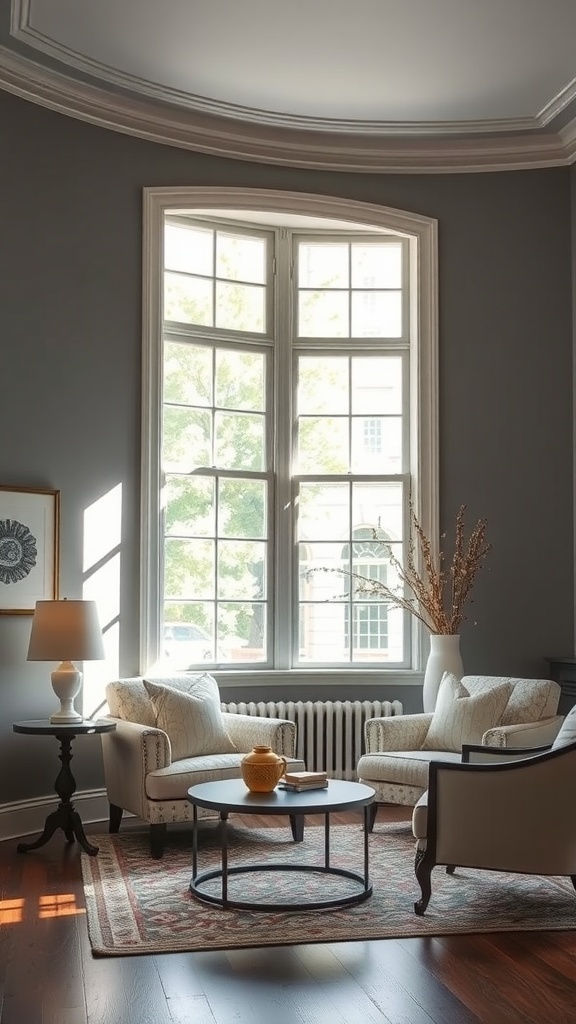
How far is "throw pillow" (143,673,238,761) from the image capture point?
5828 millimetres

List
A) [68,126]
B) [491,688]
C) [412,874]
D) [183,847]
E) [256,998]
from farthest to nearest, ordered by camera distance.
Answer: [68,126] → [491,688] → [183,847] → [412,874] → [256,998]

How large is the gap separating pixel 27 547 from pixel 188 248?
234cm

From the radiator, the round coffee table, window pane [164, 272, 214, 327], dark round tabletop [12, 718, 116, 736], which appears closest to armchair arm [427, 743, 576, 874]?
the round coffee table

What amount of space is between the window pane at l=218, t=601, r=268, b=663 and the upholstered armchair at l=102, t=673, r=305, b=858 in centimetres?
80

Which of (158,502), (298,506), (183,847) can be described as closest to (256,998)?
(183,847)

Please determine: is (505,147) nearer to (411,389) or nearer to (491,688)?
(411,389)

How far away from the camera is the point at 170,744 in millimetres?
5707

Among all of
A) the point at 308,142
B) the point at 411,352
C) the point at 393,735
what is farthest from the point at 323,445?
the point at 393,735

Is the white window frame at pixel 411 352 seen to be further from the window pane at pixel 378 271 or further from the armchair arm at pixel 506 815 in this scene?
the armchair arm at pixel 506 815

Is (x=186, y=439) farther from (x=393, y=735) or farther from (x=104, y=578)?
(x=393, y=735)

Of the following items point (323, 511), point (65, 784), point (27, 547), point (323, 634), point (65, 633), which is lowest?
point (65, 784)

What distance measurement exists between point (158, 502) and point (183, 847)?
83.8 inches

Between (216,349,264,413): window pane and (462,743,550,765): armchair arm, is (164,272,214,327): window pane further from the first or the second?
(462,743,550,765): armchair arm

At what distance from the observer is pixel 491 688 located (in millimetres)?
6035
